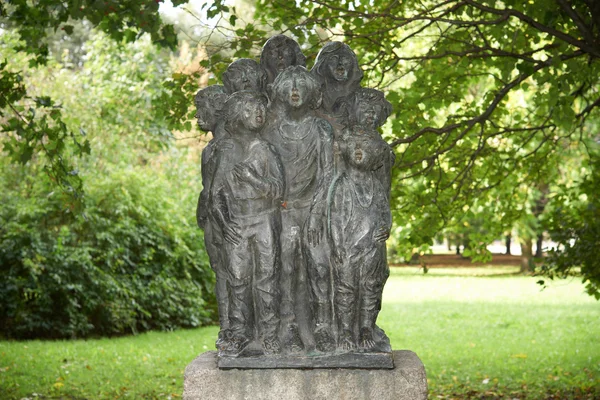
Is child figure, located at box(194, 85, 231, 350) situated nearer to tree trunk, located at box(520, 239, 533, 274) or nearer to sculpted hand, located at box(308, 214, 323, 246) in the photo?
sculpted hand, located at box(308, 214, 323, 246)

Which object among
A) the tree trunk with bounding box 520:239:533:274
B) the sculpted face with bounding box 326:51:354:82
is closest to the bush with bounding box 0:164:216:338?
the sculpted face with bounding box 326:51:354:82

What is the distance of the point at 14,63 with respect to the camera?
17.0 metres

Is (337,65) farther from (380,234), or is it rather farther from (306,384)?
(306,384)

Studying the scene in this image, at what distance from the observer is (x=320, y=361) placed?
14.7 feet

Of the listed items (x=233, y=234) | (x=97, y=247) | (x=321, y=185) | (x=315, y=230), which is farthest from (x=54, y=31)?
(x=97, y=247)

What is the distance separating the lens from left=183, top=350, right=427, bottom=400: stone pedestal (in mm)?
4402

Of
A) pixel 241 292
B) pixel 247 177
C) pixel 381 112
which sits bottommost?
pixel 241 292

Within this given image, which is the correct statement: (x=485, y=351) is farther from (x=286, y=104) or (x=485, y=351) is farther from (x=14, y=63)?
(x=14, y=63)

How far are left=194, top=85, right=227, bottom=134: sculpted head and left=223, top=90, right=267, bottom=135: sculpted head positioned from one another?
0.10 metres

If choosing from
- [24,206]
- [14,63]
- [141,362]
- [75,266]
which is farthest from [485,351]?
[14,63]

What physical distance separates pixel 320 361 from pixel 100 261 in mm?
9760

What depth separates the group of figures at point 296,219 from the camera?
4617mm

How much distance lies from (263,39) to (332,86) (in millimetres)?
2868

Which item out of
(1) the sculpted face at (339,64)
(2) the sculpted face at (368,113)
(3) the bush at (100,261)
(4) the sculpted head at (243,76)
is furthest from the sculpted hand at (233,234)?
(3) the bush at (100,261)
